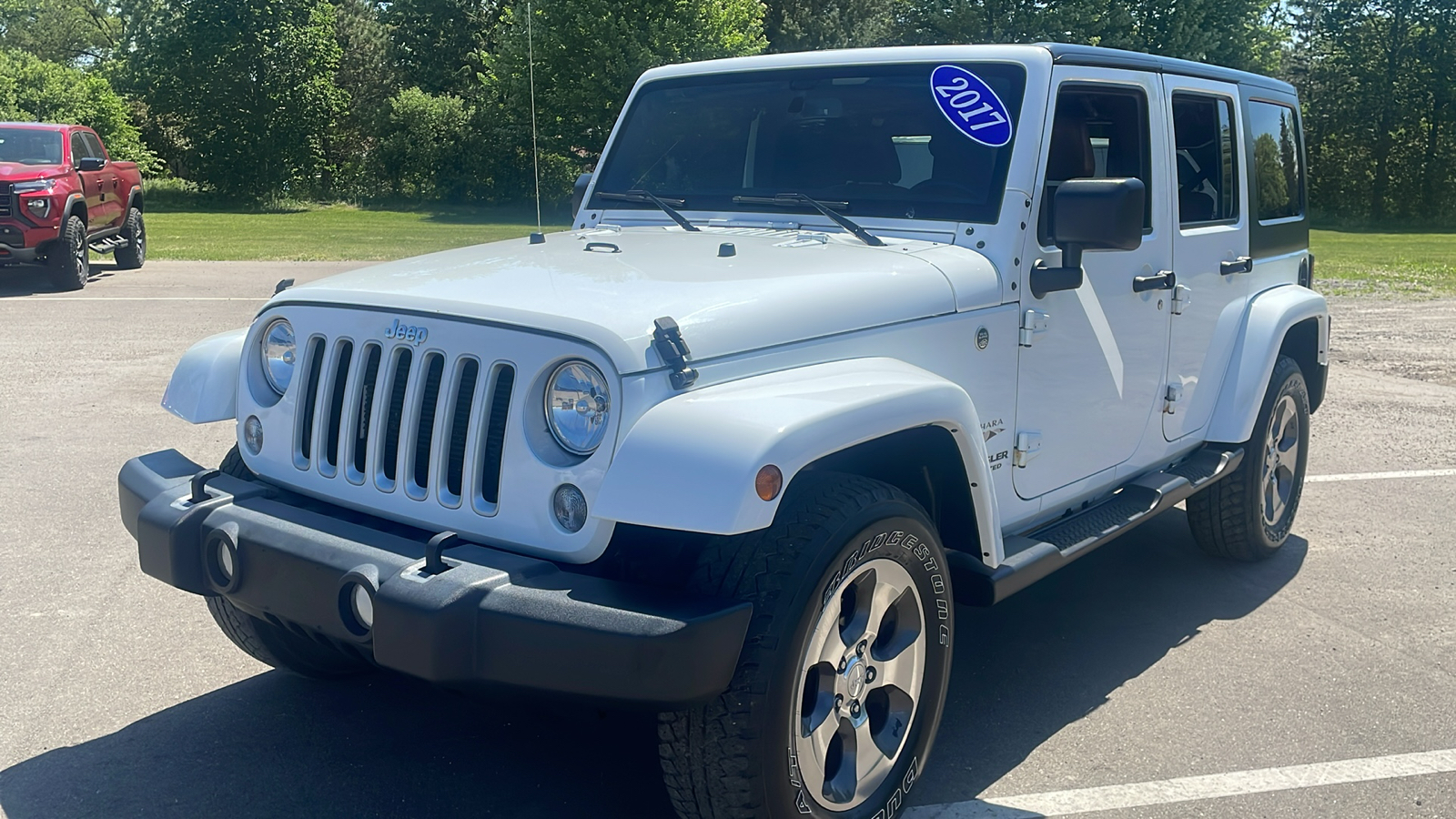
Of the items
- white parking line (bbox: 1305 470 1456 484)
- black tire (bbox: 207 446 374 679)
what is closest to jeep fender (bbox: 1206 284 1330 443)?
white parking line (bbox: 1305 470 1456 484)

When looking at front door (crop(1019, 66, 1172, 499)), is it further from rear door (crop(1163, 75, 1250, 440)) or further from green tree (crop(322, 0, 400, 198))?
green tree (crop(322, 0, 400, 198))

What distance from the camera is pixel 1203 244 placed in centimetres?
493

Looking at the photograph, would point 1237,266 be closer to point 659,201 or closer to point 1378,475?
point 659,201

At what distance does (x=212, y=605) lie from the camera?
3.94m

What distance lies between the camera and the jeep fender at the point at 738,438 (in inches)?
103

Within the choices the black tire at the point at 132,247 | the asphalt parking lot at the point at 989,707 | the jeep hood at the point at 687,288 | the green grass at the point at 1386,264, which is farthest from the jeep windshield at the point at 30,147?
the green grass at the point at 1386,264

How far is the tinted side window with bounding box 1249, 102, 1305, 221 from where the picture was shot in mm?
5504

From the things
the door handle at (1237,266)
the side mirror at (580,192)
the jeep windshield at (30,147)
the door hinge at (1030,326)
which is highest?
the jeep windshield at (30,147)

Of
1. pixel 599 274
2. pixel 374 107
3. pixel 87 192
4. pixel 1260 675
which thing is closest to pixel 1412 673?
pixel 1260 675

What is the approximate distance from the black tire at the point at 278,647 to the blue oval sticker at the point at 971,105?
2419 mm

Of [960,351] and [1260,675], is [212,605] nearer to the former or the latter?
[960,351]

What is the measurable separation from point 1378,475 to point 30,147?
14.5 meters

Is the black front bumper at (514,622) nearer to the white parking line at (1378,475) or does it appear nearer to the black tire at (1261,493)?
the black tire at (1261,493)

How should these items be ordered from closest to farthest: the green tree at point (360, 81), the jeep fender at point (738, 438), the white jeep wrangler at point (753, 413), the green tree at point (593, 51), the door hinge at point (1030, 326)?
1. the jeep fender at point (738, 438)
2. the white jeep wrangler at point (753, 413)
3. the door hinge at point (1030, 326)
4. the green tree at point (593, 51)
5. the green tree at point (360, 81)
